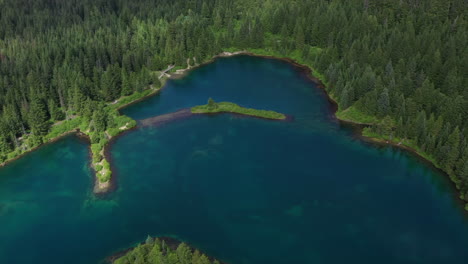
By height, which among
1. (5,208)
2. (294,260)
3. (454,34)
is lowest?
(5,208)

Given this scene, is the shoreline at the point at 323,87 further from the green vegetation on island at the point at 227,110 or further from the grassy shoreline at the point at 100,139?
the grassy shoreline at the point at 100,139

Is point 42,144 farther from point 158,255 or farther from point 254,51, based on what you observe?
point 254,51

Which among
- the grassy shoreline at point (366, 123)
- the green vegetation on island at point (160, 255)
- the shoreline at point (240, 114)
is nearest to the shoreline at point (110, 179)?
the shoreline at point (240, 114)

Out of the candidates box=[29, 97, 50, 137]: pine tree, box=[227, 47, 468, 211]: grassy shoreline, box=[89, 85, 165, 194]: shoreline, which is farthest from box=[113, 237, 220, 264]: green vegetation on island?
box=[227, 47, 468, 211]: grassy shoreline

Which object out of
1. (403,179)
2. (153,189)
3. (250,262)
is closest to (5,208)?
(153,189)

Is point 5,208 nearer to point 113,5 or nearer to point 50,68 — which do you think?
point 50,68
